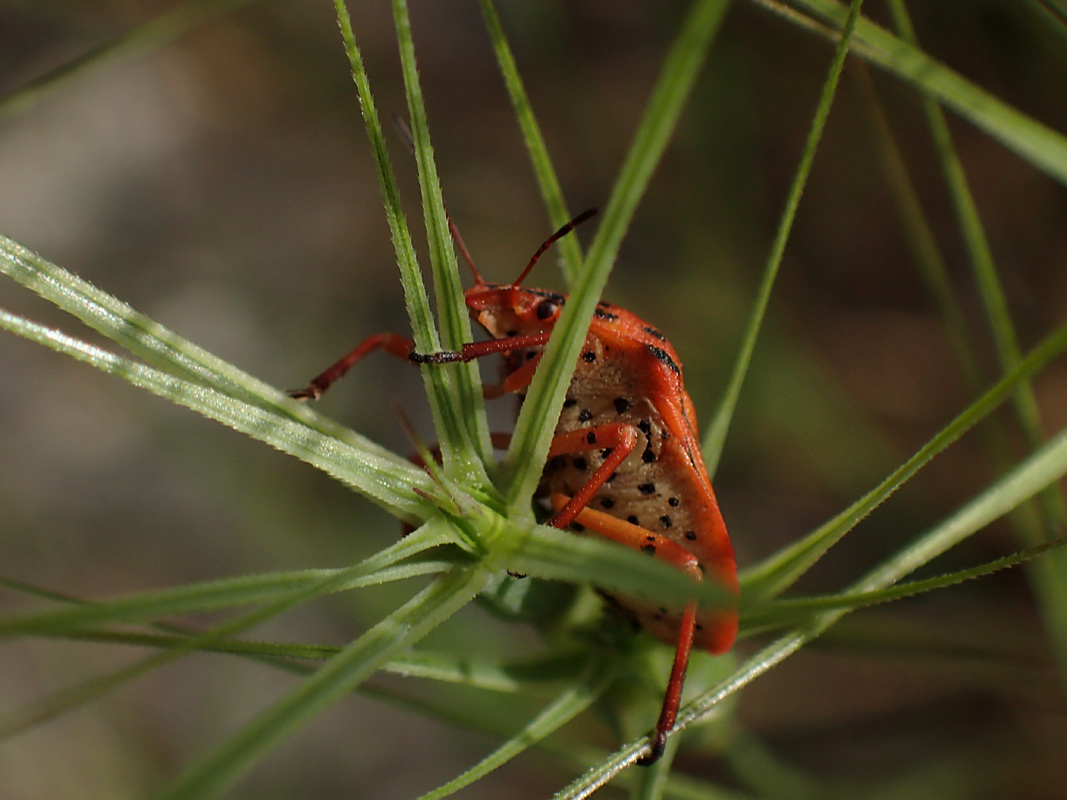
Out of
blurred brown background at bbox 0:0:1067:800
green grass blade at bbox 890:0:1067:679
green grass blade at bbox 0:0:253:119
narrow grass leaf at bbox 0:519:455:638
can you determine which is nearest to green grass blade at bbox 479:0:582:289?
green grass blade at bbox 0:0:253:119

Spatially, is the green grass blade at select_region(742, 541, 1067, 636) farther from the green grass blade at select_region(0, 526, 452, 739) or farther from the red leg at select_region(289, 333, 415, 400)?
the red leg at select_region(289, 333, 415, 400)

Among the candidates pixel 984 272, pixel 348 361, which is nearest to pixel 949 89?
pixel 984 272

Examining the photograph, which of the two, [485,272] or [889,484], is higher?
[485,272]

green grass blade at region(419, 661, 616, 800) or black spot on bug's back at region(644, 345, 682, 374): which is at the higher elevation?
black spot on bug's back at region(644, 345, 682, 374)

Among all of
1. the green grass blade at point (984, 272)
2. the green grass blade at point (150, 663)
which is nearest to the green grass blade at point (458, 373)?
the green grass blade at point (150, 663)

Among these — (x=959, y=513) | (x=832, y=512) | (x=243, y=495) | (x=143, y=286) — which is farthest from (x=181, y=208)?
(x=959, y=513)

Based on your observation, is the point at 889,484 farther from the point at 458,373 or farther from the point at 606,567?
the point at 458,373

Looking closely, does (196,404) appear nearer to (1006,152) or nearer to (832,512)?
(832,512)
